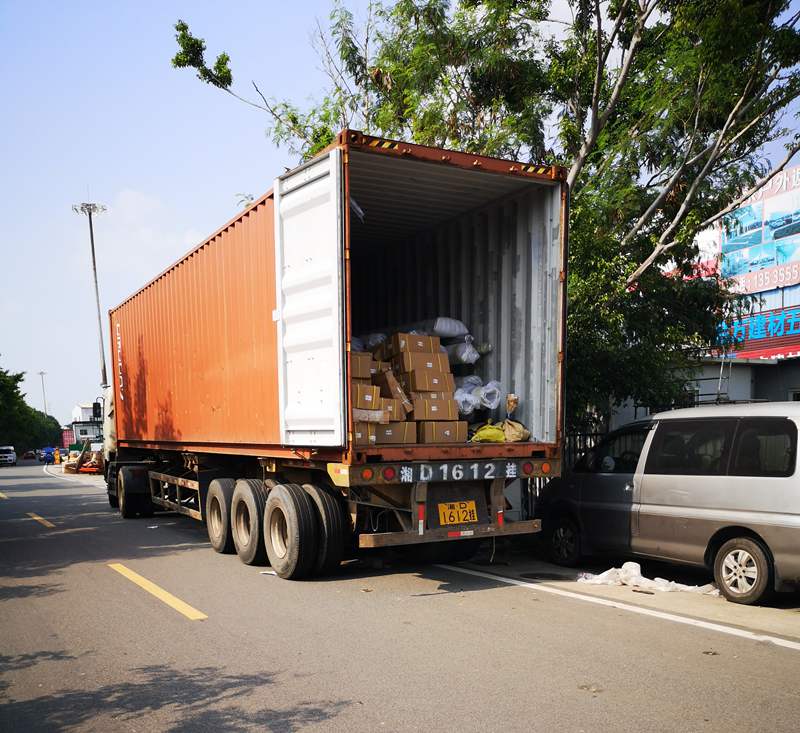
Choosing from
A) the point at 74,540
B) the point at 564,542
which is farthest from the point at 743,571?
the point at 74,540

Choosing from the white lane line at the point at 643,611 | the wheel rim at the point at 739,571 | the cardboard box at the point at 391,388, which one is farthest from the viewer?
the cardboard box at the point at 391,388

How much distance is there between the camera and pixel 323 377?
7.40 m

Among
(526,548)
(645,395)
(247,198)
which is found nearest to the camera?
(526,548)

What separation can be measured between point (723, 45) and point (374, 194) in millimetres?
5285

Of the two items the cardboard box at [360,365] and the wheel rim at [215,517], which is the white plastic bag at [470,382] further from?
the wheel rim at [215,517]

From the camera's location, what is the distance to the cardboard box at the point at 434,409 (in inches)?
324

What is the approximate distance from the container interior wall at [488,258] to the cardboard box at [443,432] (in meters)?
0.78

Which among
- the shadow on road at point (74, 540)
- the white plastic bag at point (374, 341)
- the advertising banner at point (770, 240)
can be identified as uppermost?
the advertising banner at point (770, 240)

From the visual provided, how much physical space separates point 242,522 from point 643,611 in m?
4.77

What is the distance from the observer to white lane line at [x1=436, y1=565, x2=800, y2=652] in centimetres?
573

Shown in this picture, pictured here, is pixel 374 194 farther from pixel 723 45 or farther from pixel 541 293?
pixel 723 45

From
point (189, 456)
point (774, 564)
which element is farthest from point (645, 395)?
point (189, 456)

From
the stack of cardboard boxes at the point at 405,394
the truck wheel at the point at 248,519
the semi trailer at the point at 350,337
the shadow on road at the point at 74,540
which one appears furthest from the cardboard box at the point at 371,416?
the shadow on road at the point at 74,540

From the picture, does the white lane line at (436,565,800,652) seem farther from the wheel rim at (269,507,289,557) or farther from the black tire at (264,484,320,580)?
the wheel rim at (269,507,289,557)
